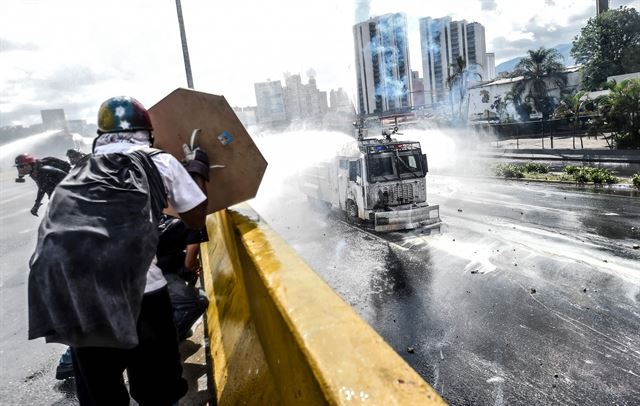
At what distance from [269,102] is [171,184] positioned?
177ft

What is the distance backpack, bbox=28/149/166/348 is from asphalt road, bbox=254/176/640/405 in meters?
3.61

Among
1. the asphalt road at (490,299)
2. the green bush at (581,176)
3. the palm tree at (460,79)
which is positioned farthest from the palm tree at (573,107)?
the asphalt road at (490,299)

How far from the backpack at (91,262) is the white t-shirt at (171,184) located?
26 centimetres

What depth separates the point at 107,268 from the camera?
157cm

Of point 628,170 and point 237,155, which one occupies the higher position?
point 237,155

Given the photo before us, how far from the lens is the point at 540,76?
148 ft

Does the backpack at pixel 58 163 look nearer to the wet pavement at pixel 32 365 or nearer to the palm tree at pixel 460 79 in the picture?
the wet pavement at pixel 32 365

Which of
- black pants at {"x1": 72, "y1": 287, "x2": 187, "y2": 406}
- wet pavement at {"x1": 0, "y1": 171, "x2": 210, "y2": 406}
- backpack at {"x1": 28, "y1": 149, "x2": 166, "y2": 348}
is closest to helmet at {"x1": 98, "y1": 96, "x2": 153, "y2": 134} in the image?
backpack at {"x1": 28, "y1": 149, "x2": 166, "y2": 348}

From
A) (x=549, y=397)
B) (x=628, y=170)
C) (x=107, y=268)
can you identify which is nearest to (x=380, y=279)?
(x=549, y=397)

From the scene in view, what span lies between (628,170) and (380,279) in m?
16.2

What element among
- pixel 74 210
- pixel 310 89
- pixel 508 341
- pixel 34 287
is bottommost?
pixel 508 341

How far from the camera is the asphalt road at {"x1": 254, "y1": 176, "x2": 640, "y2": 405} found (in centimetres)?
450

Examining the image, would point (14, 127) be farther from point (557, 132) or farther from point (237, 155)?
point (237, 155)

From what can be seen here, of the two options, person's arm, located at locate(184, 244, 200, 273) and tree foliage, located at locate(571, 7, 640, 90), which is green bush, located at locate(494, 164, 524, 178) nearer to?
person's arm, located at locate(184, 244, 200, 273)
